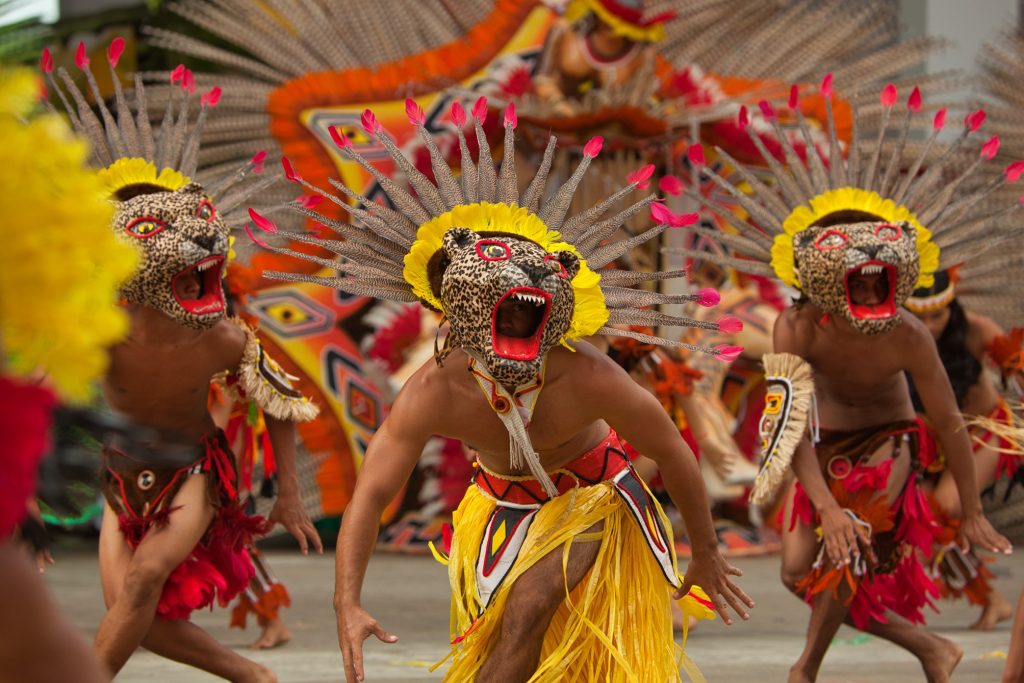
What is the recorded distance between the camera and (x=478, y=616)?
3777mm

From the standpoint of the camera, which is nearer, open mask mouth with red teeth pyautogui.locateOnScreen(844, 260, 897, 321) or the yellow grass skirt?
the yellow grass skirt

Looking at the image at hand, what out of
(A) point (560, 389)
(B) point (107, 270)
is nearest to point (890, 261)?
(A) point (560, 389)

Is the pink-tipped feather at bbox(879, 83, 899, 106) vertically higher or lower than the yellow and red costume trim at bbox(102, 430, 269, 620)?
higher

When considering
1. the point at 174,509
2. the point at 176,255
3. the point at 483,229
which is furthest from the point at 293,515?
the point at 483,229

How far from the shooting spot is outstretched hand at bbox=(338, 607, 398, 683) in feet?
10.4

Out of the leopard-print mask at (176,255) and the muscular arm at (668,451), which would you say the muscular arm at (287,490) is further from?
the muscular arm at (668,451)

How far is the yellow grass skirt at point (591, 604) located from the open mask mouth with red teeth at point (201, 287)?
42.4 inches

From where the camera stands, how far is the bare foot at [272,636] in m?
5.74

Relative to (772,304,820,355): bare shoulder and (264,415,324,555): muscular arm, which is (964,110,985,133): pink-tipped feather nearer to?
(772,304,820,355): bare shoulder

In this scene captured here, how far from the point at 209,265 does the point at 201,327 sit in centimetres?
18

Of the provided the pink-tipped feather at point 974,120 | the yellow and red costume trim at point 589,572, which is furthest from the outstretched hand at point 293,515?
the pink-tipped feather at point 974,120

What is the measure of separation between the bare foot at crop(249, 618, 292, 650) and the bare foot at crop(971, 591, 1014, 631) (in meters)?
2.68

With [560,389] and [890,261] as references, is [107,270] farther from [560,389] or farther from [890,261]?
[890,261]

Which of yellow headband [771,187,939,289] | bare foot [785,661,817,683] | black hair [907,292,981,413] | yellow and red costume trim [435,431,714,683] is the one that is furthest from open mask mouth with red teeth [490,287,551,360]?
black hair [907,292,981,413]
